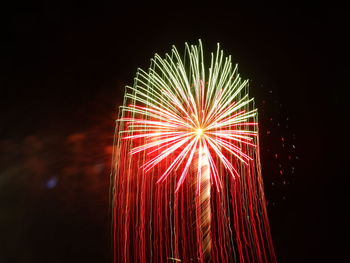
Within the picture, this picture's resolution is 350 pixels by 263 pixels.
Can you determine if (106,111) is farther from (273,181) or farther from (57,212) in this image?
(273,181)

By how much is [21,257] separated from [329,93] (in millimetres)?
7002

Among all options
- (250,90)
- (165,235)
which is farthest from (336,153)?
(165,235)

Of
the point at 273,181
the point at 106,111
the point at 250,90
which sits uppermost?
the point at 106,111

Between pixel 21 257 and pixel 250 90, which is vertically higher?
pixel 250 90

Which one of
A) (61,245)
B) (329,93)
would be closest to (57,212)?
(61,245)

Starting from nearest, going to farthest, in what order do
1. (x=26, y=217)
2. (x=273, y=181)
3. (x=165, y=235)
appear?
1. (x=273, y=181)
2. (x=165, y=235)
3. (x=26, y=217)

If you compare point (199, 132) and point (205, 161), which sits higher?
point (199, 132)

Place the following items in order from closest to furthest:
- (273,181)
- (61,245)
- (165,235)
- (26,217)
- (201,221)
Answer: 1. (201,221)
2. (273,181)
3. (165,235)
4. (61,245)
5. (26,217)

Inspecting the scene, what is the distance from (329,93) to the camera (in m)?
5.34

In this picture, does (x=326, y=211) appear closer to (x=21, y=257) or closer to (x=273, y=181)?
(x=273, y=181)

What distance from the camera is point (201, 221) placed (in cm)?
514

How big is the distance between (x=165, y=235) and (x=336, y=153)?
3181 millimetres

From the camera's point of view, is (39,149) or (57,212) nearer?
(57,212)

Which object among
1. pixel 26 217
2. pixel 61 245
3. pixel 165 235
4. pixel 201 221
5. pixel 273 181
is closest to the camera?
pixel 201 221
